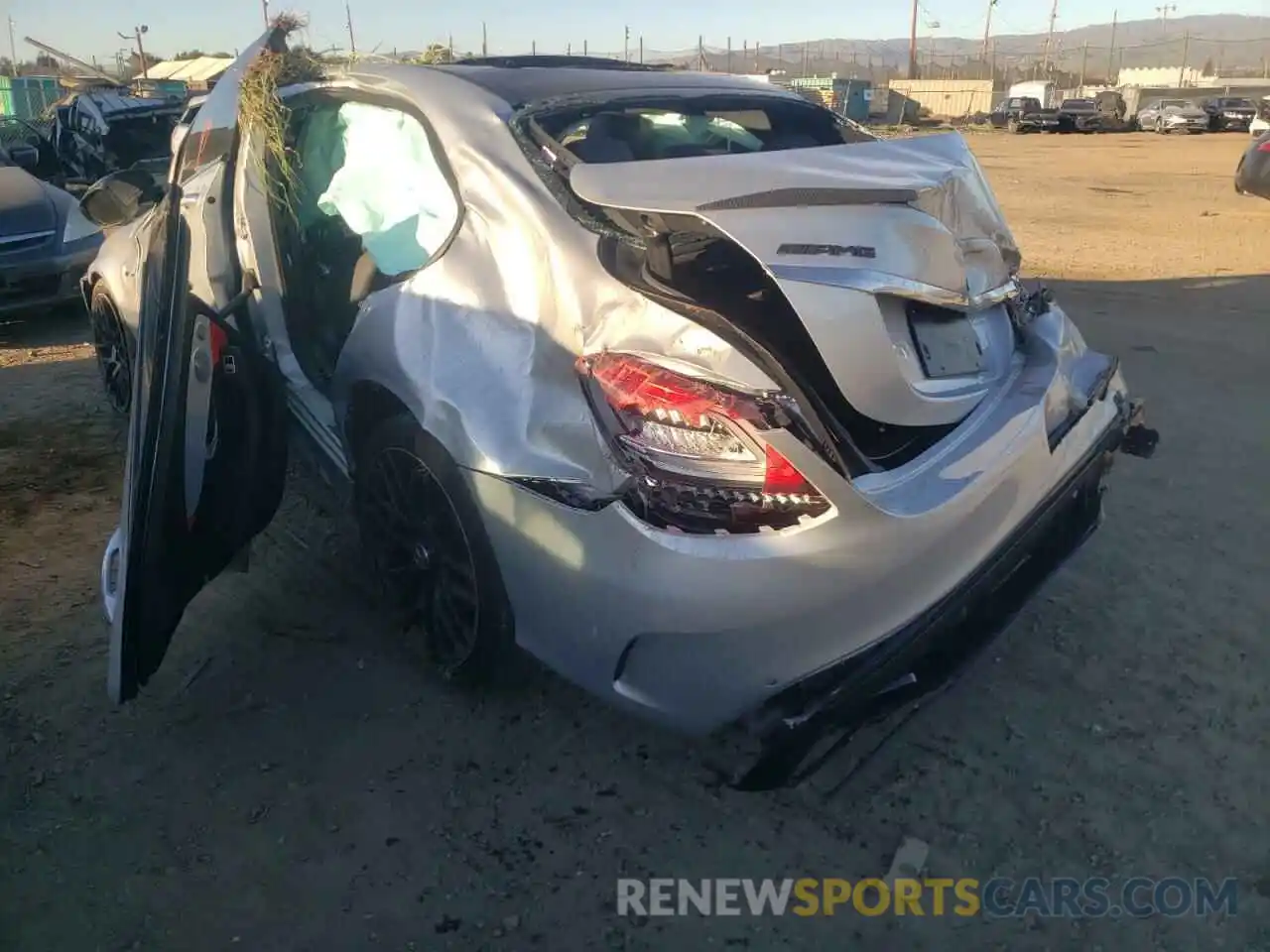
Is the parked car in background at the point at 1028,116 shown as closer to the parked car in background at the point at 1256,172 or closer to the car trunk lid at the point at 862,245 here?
the parked car in background at the point at 1256,172

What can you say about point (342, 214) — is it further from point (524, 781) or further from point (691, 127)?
point (524, 781)

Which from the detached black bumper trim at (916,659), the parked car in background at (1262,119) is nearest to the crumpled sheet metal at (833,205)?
the detached black bumper trim at (916,659)

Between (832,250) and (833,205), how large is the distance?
0.42ft

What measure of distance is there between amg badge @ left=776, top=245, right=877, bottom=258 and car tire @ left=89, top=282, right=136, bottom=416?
3.35 metres

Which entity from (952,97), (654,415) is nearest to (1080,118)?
(952,97)

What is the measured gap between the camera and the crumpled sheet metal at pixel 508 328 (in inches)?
91.3

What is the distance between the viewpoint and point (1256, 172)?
12508mm

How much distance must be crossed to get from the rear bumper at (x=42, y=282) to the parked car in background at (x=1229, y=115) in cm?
3886

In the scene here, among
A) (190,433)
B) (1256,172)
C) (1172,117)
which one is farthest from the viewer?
(1172,117)

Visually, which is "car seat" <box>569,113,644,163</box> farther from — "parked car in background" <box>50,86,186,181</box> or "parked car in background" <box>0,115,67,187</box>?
"parked car in background" <box>0,115,67,187</box>

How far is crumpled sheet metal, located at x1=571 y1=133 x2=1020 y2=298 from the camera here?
2363mm

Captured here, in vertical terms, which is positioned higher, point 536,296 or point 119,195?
point 119,195

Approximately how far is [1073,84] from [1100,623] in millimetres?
74936

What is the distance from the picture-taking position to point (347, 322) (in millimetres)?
3389
